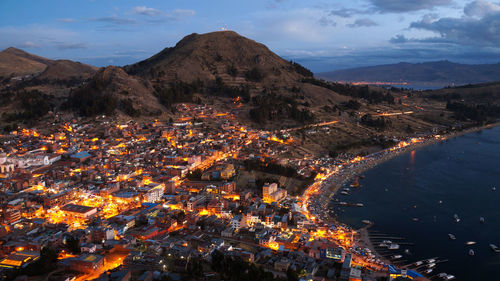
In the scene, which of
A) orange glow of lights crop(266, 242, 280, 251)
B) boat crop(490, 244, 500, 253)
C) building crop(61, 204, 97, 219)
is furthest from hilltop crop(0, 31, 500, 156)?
building crop(61, 204, 97, 219)

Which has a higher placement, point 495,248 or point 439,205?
point 439,205

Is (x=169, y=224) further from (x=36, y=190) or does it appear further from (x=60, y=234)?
(x=36, y=190)

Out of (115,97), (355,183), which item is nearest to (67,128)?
(115,97)

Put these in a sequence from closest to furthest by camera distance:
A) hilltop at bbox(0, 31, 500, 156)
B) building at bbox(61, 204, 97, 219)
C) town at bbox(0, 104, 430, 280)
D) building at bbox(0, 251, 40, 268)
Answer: building at bbox(0, 251, 40, 268), town at bbox(0, 104, 430, 280), building at bbox(61, 204, 97, 219), hilltop at bbox(0, 31, 500, 156)

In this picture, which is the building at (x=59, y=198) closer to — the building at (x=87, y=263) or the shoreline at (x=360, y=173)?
the building at (x=87, y=263)

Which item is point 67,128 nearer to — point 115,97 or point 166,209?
point 115,97

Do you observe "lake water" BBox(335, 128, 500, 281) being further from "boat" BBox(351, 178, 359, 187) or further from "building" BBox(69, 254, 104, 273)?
"building" BBox(69, 254, 104, 273)
